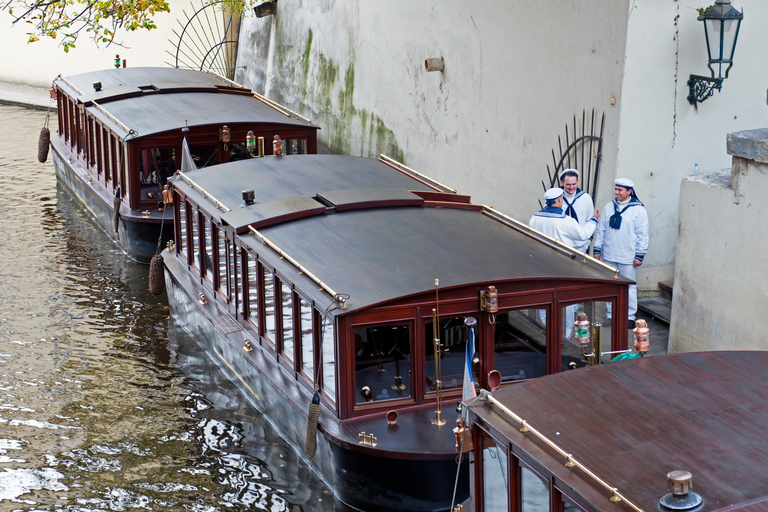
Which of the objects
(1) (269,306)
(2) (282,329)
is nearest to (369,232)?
(2) (282,329)

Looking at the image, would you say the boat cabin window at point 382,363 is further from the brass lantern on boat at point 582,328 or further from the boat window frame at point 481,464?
the boat window frame at point 481,464

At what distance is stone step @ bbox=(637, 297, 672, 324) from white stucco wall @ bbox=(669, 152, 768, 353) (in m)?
1.00

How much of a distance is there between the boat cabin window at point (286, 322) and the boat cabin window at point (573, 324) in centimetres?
217

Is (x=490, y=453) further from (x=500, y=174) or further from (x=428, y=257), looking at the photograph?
(x=500, y=174)

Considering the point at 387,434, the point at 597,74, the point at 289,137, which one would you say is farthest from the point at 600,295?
the point at 289,137

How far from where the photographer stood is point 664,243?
1009 cm

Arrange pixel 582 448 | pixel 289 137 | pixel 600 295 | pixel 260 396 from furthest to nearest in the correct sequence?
pixel 289 137, pixel 260 396, pixel 600 295, pixel 582 448

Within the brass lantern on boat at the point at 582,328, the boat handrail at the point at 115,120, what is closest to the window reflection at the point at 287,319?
the brass lantern on boat at the point at 582,328

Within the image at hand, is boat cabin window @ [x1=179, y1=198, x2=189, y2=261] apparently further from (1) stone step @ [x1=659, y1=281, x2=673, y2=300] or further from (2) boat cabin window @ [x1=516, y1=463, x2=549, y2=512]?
(2) boat cabin window @ [x1=516, y1=463, x2=549, y2=512]

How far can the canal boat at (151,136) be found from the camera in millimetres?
12891

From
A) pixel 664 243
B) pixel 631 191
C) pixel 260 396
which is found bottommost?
pixel 260 396

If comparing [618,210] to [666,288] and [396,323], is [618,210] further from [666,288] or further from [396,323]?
[396,323]

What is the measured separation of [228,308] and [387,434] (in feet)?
10.8

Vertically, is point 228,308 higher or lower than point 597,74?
lower
